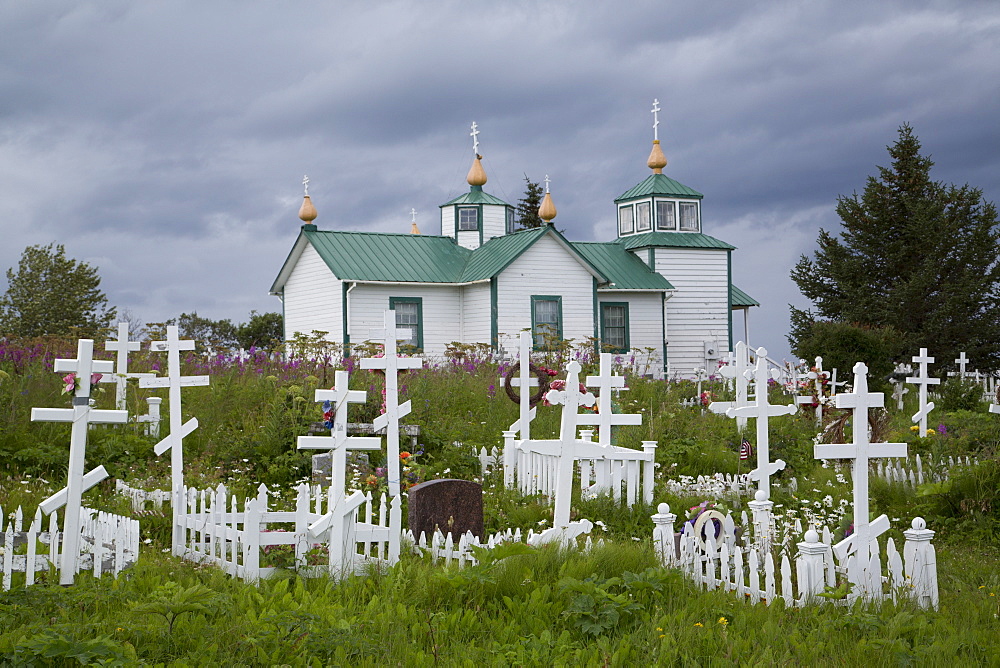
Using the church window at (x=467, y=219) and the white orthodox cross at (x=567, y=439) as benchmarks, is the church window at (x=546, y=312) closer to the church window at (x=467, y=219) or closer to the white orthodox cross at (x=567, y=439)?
the church window at (x=467, y=219)

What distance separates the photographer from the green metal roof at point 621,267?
27.6m

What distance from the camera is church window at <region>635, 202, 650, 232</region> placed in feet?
98.0

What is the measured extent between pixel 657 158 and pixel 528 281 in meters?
8.09

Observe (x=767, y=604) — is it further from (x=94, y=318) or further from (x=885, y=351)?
(x=94, y=318)

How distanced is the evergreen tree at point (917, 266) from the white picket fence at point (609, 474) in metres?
22.1

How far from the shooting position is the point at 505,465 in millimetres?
10750

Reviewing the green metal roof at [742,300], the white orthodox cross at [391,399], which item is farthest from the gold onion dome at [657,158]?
the white orthodox cross at [391,399]

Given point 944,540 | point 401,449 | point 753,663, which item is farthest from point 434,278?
point 753,663

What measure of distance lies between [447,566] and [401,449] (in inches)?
206

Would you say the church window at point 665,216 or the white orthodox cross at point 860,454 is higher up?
the church window at point 665,216

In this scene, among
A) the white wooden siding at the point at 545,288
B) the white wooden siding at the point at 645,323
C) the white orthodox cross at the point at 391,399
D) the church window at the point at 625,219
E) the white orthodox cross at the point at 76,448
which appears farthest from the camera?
the church window at the point at 625,219

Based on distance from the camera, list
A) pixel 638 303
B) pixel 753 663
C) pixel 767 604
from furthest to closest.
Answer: pixel 638 303
pixel 767 604
pixel 753 663

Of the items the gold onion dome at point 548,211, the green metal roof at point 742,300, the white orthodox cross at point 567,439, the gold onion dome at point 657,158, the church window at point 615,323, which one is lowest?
the white orthodox cross at point 567,439

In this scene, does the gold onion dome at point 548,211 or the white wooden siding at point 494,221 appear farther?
the white wooden siding at point 494,221
